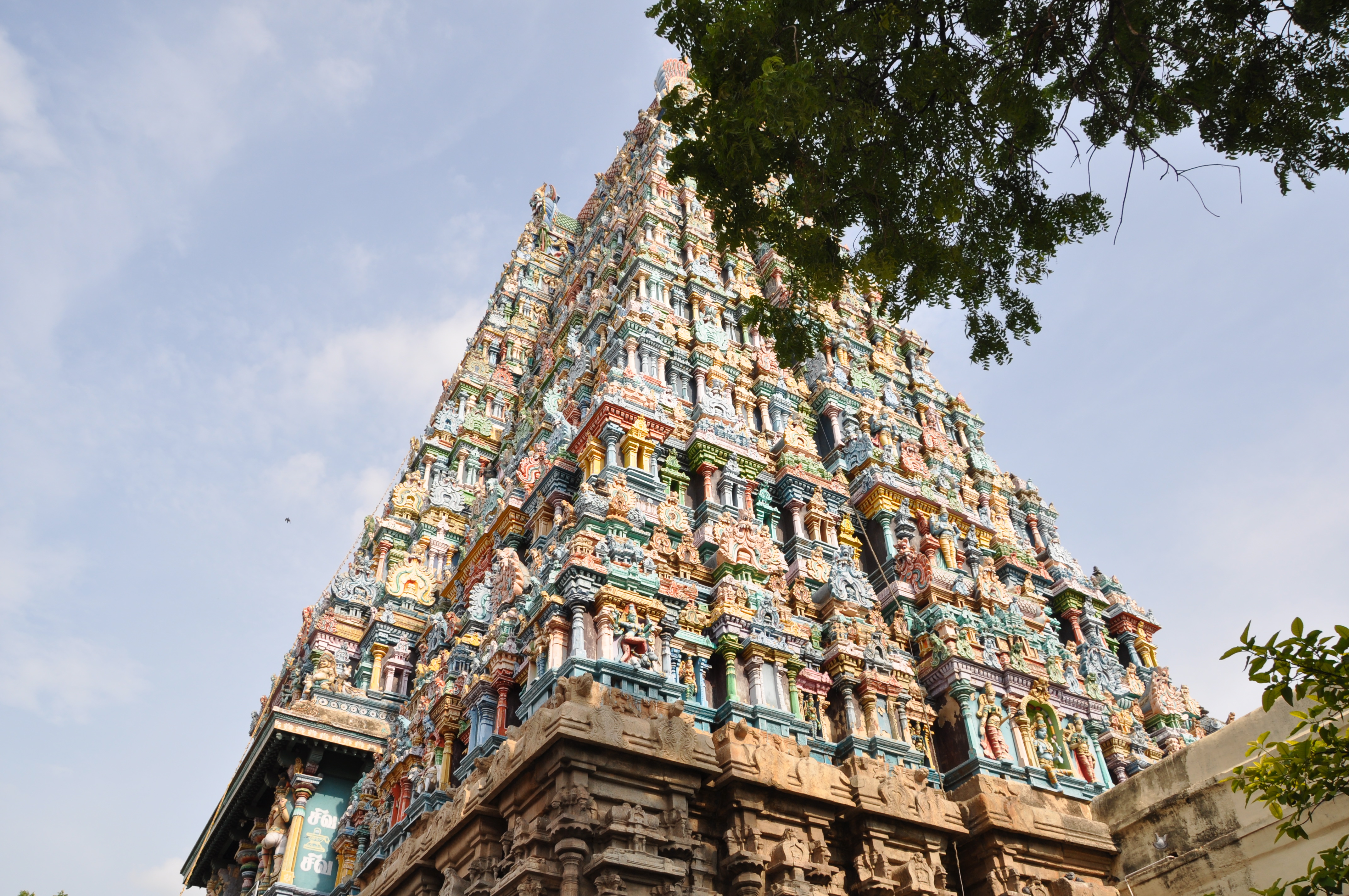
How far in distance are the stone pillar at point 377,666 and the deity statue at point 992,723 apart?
12.3 metres

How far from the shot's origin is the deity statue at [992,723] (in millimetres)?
14781

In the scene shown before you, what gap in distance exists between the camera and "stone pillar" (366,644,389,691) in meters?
21.2

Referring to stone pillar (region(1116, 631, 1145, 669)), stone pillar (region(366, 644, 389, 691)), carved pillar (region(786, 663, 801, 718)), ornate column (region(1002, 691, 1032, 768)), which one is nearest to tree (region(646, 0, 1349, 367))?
carved pillar (region(786, 663, 801, 718))

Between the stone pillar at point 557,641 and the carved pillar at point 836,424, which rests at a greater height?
the carved pillar at point 836,424

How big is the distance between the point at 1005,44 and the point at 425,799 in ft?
39.2

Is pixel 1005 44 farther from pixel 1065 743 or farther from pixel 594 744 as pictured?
pixel 1065 743

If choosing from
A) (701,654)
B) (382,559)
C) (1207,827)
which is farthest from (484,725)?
(382,559)

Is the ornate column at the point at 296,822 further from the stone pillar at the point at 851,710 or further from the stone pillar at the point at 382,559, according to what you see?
the stone pillar at the point at 851,710

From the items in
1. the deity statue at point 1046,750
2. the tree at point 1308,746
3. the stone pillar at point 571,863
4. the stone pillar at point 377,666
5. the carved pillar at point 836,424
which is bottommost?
the tree at point 1308,746

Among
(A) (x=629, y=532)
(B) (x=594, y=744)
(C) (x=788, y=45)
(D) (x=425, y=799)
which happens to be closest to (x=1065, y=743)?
(A) (x=629, y=532)

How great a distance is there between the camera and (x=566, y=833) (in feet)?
32.8

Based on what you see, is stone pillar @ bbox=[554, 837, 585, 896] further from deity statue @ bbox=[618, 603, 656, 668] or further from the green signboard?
the green signboard

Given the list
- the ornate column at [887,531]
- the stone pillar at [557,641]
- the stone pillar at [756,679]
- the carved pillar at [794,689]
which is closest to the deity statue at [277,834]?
the stone pillar at [557,641]

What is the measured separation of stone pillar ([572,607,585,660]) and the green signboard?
25.6 feet
